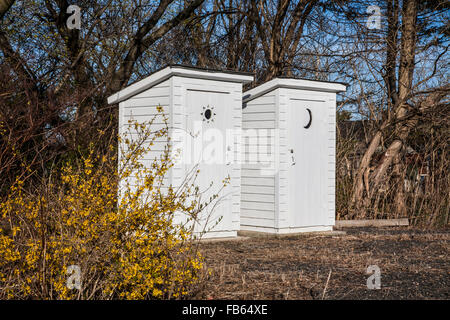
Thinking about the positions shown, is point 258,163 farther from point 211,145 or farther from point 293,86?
point 293,86

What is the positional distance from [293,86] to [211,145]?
5.44 ft

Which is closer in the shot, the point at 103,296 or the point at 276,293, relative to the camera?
the point at 103,296

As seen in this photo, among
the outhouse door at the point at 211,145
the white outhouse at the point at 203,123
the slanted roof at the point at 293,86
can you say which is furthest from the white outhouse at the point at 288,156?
the outhouse door at the point at 211,145

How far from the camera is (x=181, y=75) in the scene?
7.87m

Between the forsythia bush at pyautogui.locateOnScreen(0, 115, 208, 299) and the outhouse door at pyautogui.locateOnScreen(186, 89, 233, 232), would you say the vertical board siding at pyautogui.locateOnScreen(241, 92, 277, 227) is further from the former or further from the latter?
the forsythia bush at pyautogui.locateOnScreen(0, 115, 208, 299)

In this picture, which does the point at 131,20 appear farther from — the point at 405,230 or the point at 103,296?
the point at 103,296

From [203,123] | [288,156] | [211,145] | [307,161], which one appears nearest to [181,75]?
[203,123]

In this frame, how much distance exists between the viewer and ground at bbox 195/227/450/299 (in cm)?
473

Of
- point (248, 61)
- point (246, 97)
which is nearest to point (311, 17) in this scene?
point (248, 61)

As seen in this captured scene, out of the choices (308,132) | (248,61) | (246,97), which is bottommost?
(308,132)

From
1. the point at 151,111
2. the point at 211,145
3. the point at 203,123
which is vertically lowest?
the point at 211,145

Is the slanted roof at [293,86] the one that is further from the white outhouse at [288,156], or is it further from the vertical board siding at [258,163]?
the vertical board siding at [258,163]
